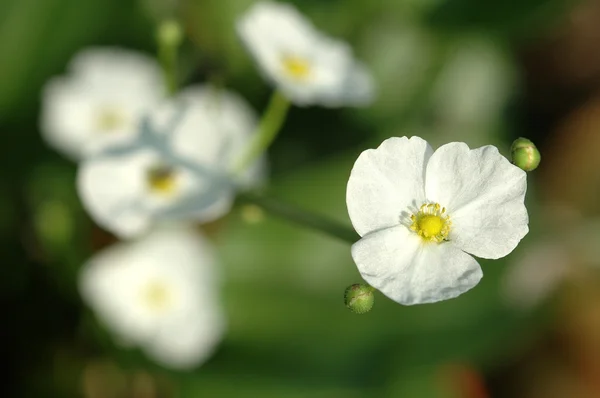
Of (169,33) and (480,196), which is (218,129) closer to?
(169,33)

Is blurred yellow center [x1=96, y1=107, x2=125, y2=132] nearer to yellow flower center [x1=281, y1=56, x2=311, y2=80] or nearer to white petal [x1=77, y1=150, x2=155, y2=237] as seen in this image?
white petal [x1=77, y1=150, x2=155, y2=237]

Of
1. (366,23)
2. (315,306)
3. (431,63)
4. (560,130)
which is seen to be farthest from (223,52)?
(560,130)

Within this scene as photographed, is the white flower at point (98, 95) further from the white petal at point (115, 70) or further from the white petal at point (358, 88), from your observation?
the white petal at point (358, 88)

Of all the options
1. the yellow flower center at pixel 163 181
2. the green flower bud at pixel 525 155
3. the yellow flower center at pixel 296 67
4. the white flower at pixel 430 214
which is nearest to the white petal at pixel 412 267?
the white flower at pixel 430 214

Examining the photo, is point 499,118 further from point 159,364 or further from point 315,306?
point 159,364

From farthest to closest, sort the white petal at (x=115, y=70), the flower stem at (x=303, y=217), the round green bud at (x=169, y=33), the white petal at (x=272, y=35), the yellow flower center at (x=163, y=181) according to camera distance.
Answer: the white petal at (x=115, y=70), the yellow flower center at (x=163, y=181), the white petal at (x=272, y=35), the round green bud at (x=169, y=33), the flower stem at (x=303, y=217)

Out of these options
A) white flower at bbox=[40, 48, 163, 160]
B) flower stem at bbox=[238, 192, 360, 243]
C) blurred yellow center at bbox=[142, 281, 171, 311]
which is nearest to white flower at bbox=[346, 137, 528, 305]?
flower stem at bbox=[238, 192, 360, 243]

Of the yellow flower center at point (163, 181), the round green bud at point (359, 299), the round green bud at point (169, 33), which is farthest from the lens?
the yellow flower center at point (163, 181)
